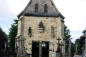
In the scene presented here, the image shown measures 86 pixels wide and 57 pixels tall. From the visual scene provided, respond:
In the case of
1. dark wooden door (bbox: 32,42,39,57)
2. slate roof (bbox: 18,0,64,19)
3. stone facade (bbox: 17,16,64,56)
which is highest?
slate roof (bbox: 18,0,64,19)

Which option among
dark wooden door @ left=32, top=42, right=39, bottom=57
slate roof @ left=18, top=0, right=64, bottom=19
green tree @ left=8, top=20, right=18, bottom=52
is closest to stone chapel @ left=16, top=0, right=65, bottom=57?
slate roof @ left=18, top=0, right=64, bottom=19

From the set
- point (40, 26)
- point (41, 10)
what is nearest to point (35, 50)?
point (40, 26)

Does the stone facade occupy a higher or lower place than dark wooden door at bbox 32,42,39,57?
higher

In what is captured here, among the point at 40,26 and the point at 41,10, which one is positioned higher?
the point at 41,10

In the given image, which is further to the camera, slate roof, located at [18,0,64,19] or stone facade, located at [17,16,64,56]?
slate roof, located at [18,0,64,19]

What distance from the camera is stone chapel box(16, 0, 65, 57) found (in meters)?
62.6

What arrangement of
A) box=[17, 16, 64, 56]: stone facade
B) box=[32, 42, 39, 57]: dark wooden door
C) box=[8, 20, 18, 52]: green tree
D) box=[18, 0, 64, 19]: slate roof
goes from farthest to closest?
1. box=[8, 20, 18, 52]: green tree
2. box=[32, 42, 39, 57]: dark wooden door
3. box=[18, 0, 64, 19]: slate roof
4. box=[17, 16, 64, 56]: stone facade

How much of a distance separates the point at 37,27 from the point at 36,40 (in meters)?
2.70

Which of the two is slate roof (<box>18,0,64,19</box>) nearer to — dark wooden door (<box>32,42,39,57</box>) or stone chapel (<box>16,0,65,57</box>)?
stone chapel (<box>16,0,65,57</box>)

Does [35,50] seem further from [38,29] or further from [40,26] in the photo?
[40,26]

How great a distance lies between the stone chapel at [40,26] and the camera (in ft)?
205

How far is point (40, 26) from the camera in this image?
63.5 meters

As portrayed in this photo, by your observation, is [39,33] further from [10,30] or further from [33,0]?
[10,30]

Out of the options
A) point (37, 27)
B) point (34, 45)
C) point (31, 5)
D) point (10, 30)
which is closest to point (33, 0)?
point (31, 5)
